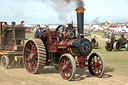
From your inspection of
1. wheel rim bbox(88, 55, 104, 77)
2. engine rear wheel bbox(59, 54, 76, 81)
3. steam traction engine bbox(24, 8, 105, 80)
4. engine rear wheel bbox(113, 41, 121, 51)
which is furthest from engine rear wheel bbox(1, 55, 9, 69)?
engine rear wheel bbox(113, 41, 121, 51)

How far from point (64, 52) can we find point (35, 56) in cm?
111

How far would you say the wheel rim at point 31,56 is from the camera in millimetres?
8516

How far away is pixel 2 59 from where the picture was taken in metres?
10.6

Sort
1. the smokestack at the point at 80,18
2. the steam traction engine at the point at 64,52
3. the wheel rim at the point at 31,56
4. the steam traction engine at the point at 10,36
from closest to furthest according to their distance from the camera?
the steam traction engine at the point at 64,52 → the smokestack at the point at 80,18 → the wheel rim at the point at 31,56 → the steam traction engine at the point at 10,36

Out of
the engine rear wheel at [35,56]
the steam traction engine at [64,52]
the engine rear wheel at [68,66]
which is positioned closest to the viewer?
the engine rear wheel at [68,66]

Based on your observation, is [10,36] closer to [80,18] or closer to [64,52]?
[64,52]

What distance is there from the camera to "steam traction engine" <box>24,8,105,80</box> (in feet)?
24.6

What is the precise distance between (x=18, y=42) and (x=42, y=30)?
348 cm

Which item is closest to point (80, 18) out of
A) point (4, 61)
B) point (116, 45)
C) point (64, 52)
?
point (64, 52)

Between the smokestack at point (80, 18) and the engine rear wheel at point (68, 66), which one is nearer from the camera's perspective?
the engine rear wheel at point (68, 66)

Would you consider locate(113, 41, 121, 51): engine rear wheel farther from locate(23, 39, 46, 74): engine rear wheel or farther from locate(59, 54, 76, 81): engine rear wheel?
locate(59, 54, 76, 81): engine rear wheel

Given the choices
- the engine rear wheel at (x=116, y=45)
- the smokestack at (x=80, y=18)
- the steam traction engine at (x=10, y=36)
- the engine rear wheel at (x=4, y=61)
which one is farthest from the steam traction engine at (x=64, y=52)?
the engine rear wheel at (x=116, y=45)

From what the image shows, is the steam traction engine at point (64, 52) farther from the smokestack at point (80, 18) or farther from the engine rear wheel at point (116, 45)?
the engine rear wheel at point (116, 45)

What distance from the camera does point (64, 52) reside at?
27.0 ft
